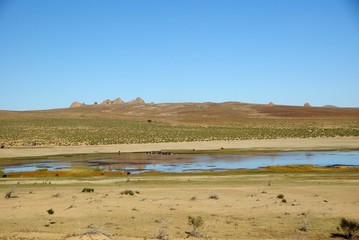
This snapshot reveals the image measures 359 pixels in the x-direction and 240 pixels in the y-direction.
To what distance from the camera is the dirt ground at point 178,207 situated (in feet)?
48.7

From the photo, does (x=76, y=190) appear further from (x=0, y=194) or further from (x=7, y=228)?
(x=7, y=228)

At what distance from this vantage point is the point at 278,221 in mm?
16406

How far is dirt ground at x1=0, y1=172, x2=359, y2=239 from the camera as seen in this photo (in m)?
14.9

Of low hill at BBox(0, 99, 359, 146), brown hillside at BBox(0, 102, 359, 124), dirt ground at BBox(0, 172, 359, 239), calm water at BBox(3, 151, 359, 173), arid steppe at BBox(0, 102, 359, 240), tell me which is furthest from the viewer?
brown hillside at BBox(0, 102, 359, 124)

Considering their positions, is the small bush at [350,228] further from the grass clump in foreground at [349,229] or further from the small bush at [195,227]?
the small bush at [195,227]

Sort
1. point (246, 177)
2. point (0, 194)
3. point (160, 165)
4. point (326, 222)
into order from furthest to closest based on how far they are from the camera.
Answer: point (160, 165) < point (246, 177) < point (0, 194) < point (326, 222)

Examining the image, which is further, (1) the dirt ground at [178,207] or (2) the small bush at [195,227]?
(1) the dirt ground at [178,207]

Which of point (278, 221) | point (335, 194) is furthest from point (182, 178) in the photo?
point (278, 221)

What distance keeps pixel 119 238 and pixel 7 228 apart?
4.43 m

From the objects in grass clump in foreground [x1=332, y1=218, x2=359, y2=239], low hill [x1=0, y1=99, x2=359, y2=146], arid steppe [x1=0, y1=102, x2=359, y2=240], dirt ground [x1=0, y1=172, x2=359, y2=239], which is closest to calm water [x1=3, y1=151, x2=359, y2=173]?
arid steppe [x1=0, y1=102, x2=359, y2=240]

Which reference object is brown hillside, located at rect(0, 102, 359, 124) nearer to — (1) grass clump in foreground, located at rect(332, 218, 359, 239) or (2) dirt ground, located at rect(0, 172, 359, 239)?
(2) dirt ground, located at rect(0, 172, 359, 239)

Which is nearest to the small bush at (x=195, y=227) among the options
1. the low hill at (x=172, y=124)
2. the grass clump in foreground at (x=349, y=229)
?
the grass clump in foreground at (x=349, y=229)

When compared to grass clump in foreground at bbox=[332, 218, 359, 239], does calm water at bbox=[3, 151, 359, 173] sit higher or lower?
lower

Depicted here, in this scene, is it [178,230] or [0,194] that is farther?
[0,194]
